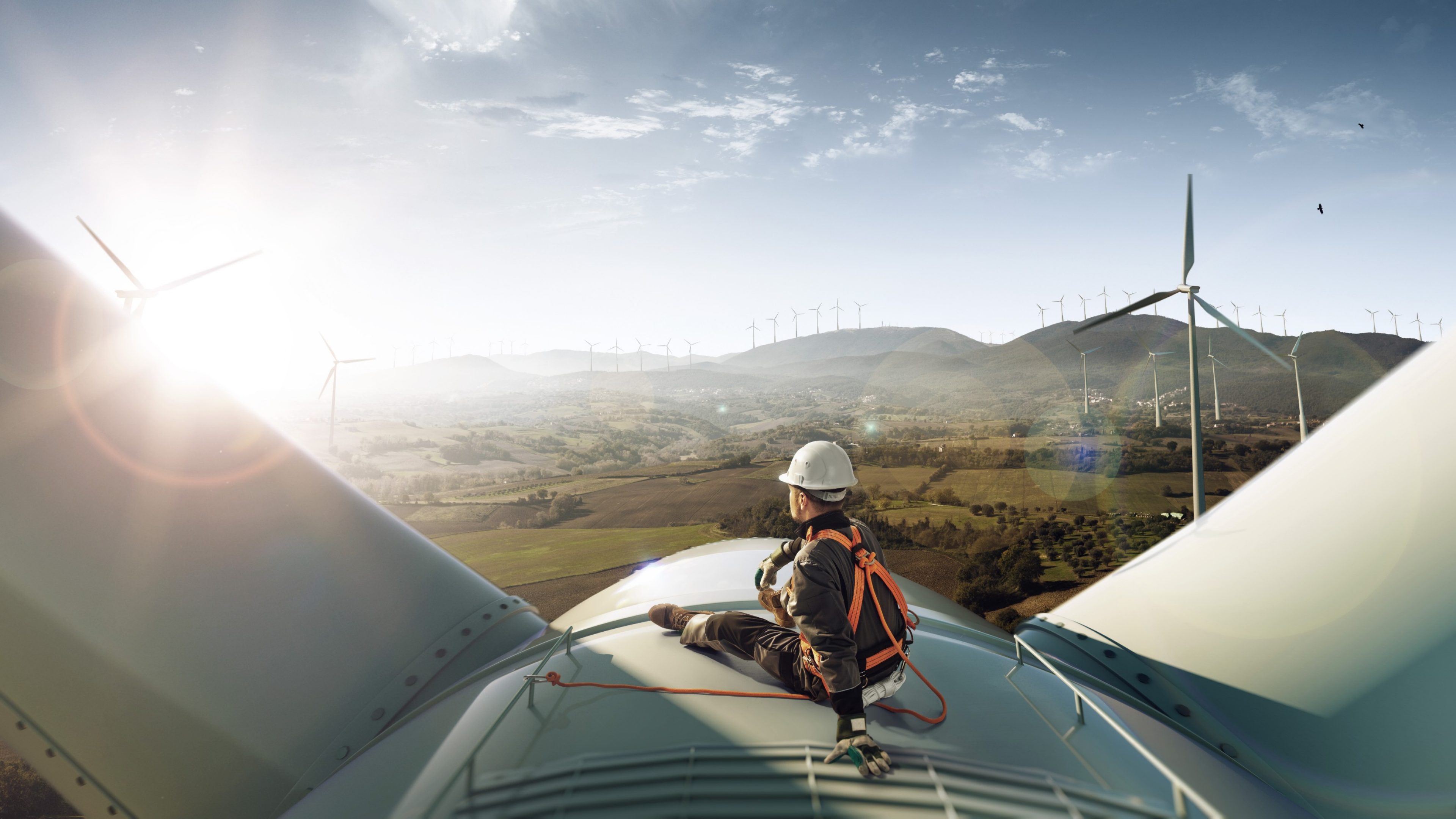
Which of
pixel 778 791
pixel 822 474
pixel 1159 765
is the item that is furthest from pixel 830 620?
pixel 1159 765

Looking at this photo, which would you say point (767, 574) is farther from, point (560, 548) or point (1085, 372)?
point (1085, 372)

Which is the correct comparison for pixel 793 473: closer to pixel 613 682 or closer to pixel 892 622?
pixel 892 622

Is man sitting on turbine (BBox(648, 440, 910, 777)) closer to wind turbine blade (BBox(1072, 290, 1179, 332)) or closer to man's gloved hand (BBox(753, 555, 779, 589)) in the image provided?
man's gloved hand (BBox(753, 555, 779, 589))

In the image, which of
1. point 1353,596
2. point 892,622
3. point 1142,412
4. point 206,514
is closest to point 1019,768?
point 892,622

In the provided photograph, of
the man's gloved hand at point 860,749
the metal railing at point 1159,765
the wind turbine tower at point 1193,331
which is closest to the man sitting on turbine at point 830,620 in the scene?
the man's gloved hand at point 860,749

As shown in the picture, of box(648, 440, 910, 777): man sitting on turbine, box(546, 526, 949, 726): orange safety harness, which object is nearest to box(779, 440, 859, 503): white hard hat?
box(648, 440, 910, 777): man sitting on turbine

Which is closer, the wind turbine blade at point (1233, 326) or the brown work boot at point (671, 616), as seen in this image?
the brown work boot at point (671, 616)

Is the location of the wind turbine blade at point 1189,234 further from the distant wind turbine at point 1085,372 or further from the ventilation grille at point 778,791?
the ventilation grille at point 778,791

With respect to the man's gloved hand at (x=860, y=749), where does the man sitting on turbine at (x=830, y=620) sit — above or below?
above
